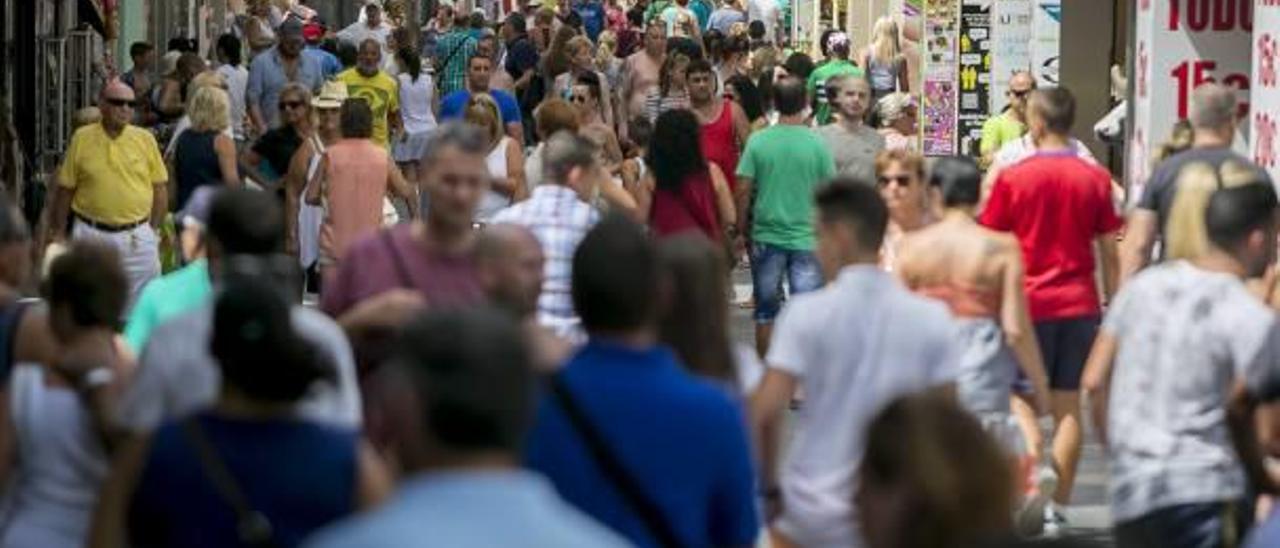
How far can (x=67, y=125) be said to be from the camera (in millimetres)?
25281

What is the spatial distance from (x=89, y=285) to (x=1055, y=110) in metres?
6.19

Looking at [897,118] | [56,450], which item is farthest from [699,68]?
[56,450]

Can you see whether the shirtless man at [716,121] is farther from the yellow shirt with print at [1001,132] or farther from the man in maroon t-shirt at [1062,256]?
the man in maroon t-shirt at [1062,256]

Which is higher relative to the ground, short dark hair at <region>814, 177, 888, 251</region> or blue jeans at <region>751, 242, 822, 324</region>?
short dark hair at <region>814, 177, 888, 251</region>

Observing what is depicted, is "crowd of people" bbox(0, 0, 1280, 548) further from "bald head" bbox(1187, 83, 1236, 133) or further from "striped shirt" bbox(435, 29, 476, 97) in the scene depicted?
"striped shirt" bbox(435, 29, 476, 97)

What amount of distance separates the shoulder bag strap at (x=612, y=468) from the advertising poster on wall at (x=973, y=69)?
67.3ft

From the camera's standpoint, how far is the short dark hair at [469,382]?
4867 millimetres

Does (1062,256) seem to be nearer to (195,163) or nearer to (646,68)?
(195,163)

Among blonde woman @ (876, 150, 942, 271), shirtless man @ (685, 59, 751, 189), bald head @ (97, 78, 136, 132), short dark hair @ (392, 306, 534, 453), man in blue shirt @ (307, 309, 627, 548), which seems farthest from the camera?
shirtless man @ (685, 59, 751, 189)

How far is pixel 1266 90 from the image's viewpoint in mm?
16438

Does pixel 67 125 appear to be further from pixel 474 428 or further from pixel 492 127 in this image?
pixel 474 428

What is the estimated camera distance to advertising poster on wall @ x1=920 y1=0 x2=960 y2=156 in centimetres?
2755

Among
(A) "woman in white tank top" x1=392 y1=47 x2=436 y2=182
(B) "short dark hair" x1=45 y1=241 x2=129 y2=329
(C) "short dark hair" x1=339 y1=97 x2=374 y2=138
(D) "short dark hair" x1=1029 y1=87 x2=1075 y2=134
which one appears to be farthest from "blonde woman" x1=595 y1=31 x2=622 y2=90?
(B) "short dark hair" x1=45 y1=241 x2=129 y2=329

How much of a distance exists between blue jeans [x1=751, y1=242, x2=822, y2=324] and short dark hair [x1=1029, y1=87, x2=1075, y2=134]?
343cm
